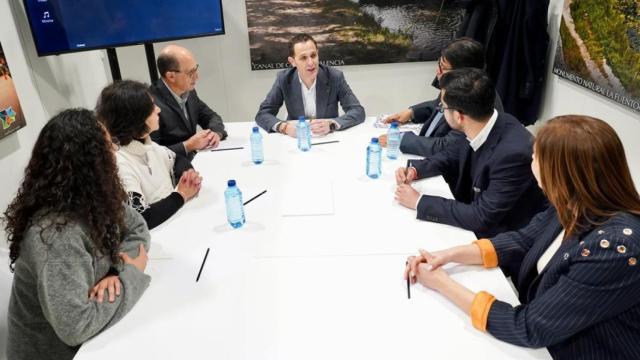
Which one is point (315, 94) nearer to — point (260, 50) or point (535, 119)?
point (260, 50)

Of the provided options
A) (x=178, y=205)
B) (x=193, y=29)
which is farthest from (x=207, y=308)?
(x=193, y=29)

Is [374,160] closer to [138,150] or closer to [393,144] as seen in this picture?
[393,144]

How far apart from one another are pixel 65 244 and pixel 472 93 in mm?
1585

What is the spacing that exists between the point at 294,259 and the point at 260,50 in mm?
2968

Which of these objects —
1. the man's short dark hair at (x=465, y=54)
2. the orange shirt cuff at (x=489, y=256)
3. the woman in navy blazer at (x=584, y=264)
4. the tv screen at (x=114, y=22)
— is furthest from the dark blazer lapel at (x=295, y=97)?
the woman in navy blazer at (x=584, y=264)

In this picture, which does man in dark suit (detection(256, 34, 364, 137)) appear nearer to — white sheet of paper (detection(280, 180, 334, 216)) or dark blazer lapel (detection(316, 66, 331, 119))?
dark blazer lapel (detection(316, 66, 331, 119))

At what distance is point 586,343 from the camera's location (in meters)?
1.12

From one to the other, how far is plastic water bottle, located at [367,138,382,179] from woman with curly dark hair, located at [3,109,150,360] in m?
1.22

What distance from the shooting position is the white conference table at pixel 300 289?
118cm

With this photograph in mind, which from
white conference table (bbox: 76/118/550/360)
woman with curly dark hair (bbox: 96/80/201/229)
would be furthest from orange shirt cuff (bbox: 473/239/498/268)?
woman with curly dark hair (bbox: 96/80/201/229)

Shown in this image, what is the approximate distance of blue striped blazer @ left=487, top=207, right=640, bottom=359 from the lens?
3.36 ft

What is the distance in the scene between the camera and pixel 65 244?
1.15 meters

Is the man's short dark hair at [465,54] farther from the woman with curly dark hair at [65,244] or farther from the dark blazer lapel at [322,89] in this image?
the woman with curly dark hair at [65,244]

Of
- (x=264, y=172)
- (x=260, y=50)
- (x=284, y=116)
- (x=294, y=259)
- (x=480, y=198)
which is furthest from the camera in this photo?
(x=284, y=116)
